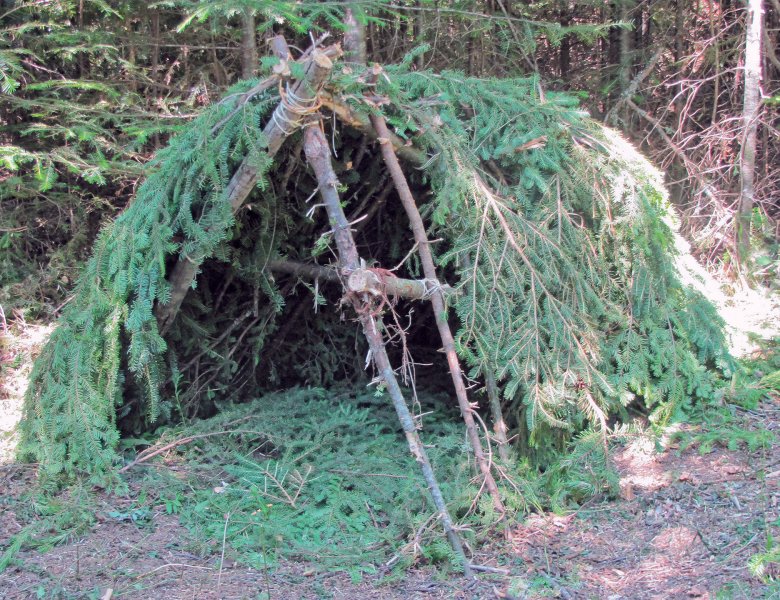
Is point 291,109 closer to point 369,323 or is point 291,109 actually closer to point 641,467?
point 369,323

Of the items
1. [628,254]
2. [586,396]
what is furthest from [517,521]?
[628,254]

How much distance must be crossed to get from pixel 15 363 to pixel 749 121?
26.1ft

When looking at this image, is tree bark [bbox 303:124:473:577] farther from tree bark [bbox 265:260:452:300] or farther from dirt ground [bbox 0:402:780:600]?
dirt ground [bbox 0:402:780:600]

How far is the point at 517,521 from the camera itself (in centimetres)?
411

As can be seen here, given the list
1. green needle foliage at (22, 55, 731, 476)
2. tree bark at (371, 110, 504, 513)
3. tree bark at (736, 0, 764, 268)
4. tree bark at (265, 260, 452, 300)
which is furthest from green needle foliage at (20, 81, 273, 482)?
tree bark at (736, 0, 764, 268)

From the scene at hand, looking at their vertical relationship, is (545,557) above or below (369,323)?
below

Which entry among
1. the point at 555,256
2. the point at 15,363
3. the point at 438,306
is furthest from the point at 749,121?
the point at 15,363

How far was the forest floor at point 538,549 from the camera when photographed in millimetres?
3438

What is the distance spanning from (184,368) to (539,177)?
10.3 ft

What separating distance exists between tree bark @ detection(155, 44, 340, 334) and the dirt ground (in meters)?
1.34

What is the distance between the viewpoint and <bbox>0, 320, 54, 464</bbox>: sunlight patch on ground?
5555 mm

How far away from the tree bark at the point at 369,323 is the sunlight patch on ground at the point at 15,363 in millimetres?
3054

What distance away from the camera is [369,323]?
3863 mm

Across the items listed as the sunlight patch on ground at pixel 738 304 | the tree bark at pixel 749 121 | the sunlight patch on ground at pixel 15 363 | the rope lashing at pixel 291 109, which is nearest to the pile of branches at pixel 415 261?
the rope lashing at pixel 291 109
